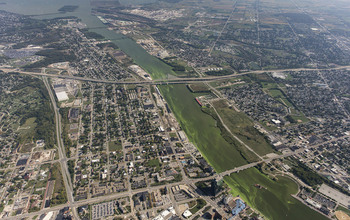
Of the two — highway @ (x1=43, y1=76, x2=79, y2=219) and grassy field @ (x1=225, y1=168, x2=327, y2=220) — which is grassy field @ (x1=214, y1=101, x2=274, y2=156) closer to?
grassy field @ (x1=225, y1=168, x2=327, y2=220)

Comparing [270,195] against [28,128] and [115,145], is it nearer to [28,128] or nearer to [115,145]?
[115,145]

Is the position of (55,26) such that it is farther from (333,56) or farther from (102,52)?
(333,56)

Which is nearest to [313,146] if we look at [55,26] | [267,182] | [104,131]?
[267,182]

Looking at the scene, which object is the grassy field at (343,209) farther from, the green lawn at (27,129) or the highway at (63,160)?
the green lawn at (27,129)

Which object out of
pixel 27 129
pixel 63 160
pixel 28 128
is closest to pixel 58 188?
pixel 63 160

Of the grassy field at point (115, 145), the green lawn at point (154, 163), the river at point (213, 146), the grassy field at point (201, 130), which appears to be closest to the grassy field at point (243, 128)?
the grassy field at point (201, 130)

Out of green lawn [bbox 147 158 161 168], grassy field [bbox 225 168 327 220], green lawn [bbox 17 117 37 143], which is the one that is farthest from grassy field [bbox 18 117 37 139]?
A: grassy field [bbox 225 168 327 220]
